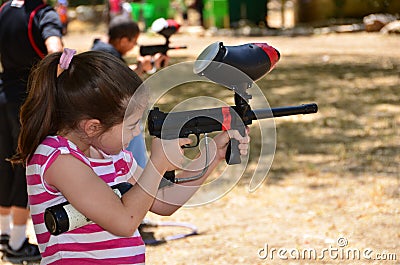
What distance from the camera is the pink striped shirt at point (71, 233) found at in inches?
86.9

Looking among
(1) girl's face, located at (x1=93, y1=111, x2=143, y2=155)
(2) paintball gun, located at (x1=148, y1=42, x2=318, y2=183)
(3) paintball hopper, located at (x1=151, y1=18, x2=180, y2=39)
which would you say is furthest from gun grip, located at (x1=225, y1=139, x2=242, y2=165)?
(3) paintball hopper, located at (x1=151, y1=18, x2=180, y2=39)

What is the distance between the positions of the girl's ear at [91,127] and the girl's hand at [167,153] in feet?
0.72

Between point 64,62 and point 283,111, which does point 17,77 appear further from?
point 283,111

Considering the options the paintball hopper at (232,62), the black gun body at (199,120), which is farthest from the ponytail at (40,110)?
the paintball hopper at (232,62)

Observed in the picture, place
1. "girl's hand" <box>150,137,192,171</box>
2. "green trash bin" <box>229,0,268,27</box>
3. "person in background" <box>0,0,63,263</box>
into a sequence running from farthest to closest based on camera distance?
"green trash bin" <box>229,0,268,27</box>
"person in background" <box>0,0,63,263</box>
"girl's hand" <box>150,137,192,171</box>

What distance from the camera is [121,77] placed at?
219cm

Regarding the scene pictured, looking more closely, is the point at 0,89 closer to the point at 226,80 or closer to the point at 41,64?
the point at 41,64

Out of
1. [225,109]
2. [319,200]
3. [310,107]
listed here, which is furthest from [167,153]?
[319,200]

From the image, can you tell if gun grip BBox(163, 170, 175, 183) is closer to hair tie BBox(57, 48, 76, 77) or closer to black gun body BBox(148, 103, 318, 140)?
black gun body BBox(148, 103, 318, 140)

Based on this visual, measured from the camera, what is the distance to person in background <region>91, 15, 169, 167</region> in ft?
15.2

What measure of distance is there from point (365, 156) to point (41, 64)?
15.4 feet

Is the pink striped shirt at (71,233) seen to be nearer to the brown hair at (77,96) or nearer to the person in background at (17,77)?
the brown hair at (77,96)

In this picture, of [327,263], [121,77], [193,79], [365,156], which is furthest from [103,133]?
[365,156]
